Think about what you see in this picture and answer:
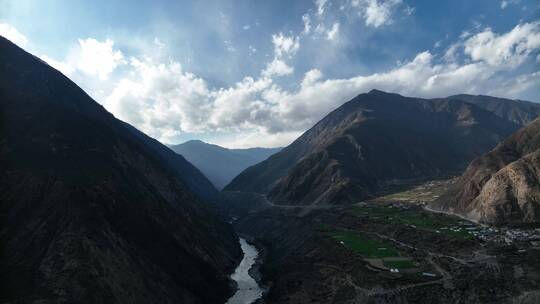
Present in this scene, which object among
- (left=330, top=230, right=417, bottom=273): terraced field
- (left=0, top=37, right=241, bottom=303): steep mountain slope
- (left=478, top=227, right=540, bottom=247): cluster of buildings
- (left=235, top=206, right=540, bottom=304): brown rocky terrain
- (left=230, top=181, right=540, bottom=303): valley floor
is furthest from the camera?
(left=478, top=227, right=540, bottom=247): cluster of buildings

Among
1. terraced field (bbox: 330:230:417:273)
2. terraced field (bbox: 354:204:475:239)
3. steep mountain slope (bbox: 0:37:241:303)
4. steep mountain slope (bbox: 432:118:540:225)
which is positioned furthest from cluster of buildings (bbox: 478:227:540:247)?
steep mountain slope (bbox: 0:37:241:303)

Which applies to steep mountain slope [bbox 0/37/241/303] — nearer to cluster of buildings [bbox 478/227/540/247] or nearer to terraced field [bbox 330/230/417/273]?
terraced field [bbox 330/230/417/273]

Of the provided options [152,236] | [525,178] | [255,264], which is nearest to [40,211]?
[152,236]

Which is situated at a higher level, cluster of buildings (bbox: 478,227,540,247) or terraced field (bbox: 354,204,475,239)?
terraced field (bbox: 354,204,475,239)

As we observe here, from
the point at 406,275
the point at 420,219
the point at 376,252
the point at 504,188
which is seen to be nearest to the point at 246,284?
the point at 376,252

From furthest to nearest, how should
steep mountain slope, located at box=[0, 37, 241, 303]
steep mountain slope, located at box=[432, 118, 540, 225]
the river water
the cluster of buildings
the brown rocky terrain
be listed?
steep mountain slope, located at box=[432, 118, 540, 225] < the river water < the cluster of buildings < the brown rocky terrain < steep mountain slope, located at box=[0, 37, 241, 303]

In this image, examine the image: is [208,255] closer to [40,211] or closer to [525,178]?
[40,211]
